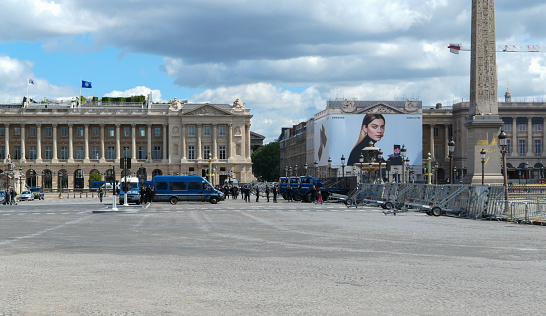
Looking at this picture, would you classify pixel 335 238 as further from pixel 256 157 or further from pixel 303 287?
pixel 256 157

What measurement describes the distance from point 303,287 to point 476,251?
724cm

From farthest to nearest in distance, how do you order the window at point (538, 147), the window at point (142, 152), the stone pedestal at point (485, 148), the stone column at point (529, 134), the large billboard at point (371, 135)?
the window at point (142, 152)
the window at point (538, 147)
the stone column at point (529, 134)
the large billboard at point (371, 135)
the stone pedestal at point (485, 148)

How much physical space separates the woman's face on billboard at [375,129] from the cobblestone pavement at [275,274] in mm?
103919

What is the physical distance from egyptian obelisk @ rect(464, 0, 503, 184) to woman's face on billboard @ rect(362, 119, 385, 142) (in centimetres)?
8231

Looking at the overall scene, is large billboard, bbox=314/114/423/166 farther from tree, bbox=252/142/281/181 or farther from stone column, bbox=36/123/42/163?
tree, bbox=252/142/281/181

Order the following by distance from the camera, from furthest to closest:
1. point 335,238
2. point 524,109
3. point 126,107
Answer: point 126,107 → point 524,109 → point 335,238

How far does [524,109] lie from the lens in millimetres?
138875

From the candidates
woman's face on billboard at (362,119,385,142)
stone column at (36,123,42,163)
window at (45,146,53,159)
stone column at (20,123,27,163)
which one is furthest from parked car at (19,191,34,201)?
window at (45,146,53,159)

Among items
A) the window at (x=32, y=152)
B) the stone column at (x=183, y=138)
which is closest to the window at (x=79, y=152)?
the window at (x=32, y=152)

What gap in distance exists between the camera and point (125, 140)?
146500 mm

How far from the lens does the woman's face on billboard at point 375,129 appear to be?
127 m

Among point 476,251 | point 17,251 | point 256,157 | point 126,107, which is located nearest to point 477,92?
point 476,251

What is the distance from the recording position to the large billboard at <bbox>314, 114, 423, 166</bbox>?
125 m

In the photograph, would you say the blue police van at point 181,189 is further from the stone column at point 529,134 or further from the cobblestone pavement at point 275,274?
the stone column at point 529,134
